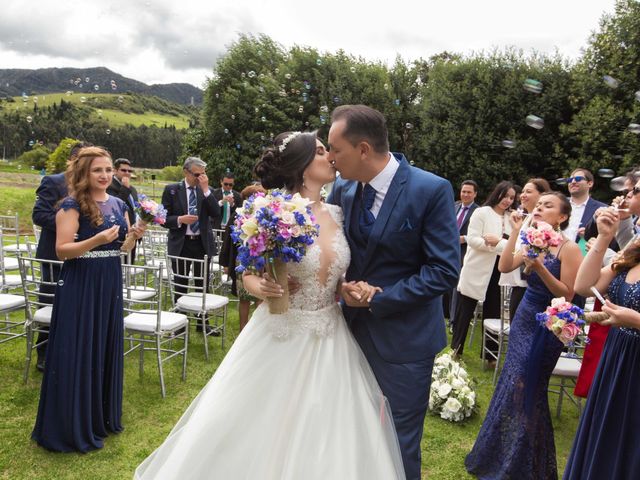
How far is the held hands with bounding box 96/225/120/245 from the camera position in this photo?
12.5 feet

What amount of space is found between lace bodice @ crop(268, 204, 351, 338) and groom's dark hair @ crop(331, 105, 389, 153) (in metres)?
0.56

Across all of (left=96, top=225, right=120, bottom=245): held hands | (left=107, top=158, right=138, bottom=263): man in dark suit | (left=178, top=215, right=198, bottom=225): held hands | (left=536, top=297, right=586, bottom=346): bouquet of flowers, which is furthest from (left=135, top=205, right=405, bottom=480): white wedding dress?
(left=107, top=158, right=138, bottom=263): man in dark suit

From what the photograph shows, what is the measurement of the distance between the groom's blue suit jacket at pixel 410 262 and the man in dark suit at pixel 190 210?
5092 mm

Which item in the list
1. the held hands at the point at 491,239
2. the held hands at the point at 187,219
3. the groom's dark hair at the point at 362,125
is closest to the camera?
the groom's dark hair at the point at 362,125

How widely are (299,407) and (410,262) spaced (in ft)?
3.07

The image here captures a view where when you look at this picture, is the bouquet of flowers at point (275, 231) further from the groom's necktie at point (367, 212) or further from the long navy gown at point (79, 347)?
the long navy gown at point (79, 347)

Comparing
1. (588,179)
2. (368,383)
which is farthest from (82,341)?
(588,179)

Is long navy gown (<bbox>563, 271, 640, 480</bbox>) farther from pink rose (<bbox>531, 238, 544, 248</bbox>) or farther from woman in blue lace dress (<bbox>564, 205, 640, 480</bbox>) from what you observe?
pink rose (<bbox>531, 238, 544, 248</bbox>)

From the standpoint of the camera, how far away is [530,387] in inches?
142

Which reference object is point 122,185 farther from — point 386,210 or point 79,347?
point 386,210

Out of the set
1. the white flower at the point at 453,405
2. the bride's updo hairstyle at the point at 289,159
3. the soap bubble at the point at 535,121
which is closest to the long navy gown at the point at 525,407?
the white flower at the point at 453,405

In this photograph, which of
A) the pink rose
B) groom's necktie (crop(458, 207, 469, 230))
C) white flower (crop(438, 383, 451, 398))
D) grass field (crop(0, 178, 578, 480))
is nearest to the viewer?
the pink rose

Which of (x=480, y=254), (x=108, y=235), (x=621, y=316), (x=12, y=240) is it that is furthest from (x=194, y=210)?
(x=12, y=240)

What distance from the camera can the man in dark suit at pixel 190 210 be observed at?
23.6 feet
